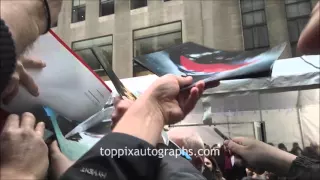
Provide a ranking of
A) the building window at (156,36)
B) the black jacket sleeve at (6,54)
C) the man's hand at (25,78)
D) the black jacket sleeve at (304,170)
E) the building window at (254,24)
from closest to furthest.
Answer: the black jacket sleeve at (6,54) → the man's hand at (25,78) → the black jacket sleeve at (304,170) → the building window at (156,36) → the building window at (254,24)

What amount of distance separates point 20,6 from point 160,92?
181 mm

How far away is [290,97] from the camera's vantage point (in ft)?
6.55

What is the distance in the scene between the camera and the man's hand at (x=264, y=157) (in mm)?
653

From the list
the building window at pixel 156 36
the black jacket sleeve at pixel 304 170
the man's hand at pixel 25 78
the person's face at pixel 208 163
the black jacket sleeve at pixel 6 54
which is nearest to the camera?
A: the black jacket sleeve at pixel 6 54

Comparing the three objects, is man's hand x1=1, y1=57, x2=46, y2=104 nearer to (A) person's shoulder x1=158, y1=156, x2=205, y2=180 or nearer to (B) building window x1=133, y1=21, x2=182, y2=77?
(A) person's shoulder x1=158, y1=156, x2=205, y2=180

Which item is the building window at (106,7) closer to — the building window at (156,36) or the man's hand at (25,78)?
the building window at (156,36)

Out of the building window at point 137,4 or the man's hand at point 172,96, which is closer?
the man's hand at point 172,96

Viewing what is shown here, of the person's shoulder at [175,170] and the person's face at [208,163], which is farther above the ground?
the person's shoulder at [175,170]

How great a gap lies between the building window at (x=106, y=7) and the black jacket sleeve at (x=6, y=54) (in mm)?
3054

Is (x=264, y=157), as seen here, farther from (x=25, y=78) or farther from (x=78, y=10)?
(x=78, y=10)

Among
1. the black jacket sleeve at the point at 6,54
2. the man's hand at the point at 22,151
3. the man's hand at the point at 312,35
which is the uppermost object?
the black jacket sleeve at the point at 6,54

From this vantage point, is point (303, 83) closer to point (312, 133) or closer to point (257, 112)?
point (257, 112)

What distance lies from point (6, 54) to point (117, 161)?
0.13m

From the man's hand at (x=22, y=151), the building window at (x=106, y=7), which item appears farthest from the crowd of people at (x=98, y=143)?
the building window at (x=106, y=7)
